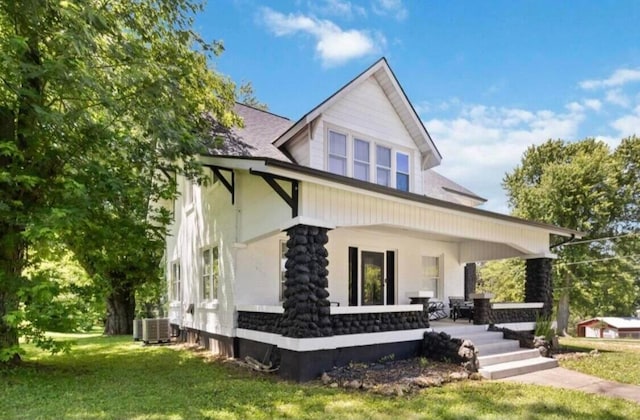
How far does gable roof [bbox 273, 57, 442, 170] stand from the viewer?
34.2 ft

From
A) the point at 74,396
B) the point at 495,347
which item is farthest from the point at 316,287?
the point at 495,347

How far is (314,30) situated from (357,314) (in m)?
11.5

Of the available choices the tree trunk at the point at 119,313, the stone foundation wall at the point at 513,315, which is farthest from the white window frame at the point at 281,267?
the tree trunk at the point at 119,313

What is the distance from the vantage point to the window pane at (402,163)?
1185 centimetres

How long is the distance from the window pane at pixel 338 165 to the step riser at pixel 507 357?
5296 mm

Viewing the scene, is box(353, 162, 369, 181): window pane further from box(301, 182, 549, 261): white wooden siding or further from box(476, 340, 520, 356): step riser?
box(476, 340, 520, 356): step riser

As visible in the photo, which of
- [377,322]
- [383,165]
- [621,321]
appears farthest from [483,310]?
[621,321]

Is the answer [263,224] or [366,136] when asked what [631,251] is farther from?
[263,224]

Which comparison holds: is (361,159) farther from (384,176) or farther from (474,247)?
(474,247)

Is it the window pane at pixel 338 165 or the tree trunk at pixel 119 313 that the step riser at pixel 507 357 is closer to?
the window pane at pixel 338 165

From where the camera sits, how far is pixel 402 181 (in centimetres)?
1188

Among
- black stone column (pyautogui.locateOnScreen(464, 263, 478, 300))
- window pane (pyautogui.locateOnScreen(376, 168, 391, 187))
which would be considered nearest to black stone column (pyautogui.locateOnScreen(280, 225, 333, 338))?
window pane (pyautogui.locateOnScreen(376, 168, 391, 187))

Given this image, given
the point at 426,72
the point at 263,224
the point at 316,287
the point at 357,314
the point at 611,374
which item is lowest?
the point at 611,374

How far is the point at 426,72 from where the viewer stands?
15.5 metres
